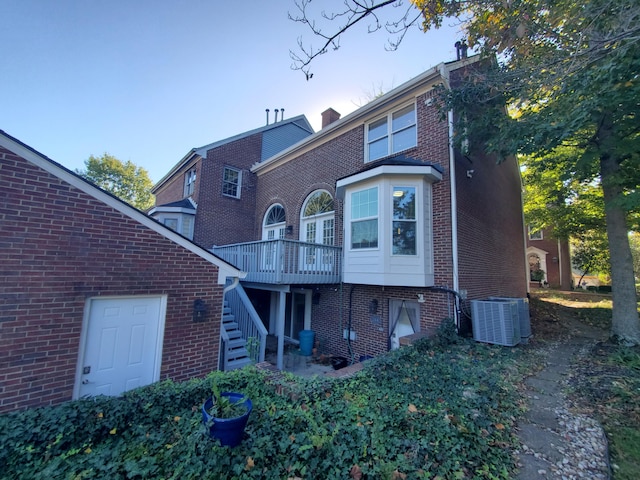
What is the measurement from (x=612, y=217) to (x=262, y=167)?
519 inches

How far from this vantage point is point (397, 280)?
7391 millimetres

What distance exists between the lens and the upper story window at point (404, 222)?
24.8ft

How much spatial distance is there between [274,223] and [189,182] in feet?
17.3

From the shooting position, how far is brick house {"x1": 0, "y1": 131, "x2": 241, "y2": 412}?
13.2 ft

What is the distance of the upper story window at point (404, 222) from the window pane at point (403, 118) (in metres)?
2.39

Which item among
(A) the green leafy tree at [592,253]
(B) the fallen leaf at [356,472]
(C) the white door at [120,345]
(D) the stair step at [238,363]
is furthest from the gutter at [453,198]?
(A) the green leafy tree at [592,253]

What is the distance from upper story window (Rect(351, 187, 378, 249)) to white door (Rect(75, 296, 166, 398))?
207 inches

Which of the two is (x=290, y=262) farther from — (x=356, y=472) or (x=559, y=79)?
(x=559, y=79)

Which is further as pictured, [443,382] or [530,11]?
[530,11]

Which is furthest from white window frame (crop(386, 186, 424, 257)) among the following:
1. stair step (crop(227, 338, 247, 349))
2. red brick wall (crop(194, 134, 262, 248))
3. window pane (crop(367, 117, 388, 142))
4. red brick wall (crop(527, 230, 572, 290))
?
red brick wall (crop(527, 230, 572, 290))

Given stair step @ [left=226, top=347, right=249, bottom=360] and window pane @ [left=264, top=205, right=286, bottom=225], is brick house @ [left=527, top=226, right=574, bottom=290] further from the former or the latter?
stair step @ [left=226, top=347, right=249, bottom=360]

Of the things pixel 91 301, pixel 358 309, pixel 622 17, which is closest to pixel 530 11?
pixel 622 17

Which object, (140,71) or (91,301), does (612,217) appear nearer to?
(91,301)

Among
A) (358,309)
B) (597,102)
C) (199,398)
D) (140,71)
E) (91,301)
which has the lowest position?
(199,398)
